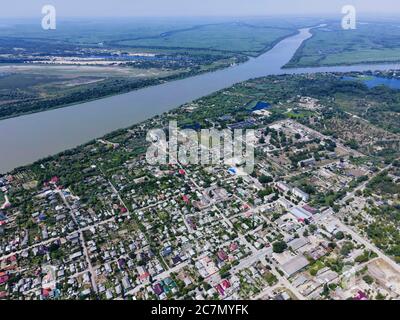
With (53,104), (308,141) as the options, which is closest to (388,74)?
(308,141)

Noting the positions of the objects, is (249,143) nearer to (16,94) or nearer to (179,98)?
(179,98)


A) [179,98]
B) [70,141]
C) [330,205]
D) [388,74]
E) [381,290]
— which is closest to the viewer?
[381,290]

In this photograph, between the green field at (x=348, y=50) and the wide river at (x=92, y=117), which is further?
the green field at (x=348, y=50)

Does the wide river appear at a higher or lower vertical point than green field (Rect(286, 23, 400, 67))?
lower

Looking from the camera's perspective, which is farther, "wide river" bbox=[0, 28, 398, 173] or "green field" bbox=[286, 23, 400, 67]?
"green field" bbox=[286, 23, 400, 67]
